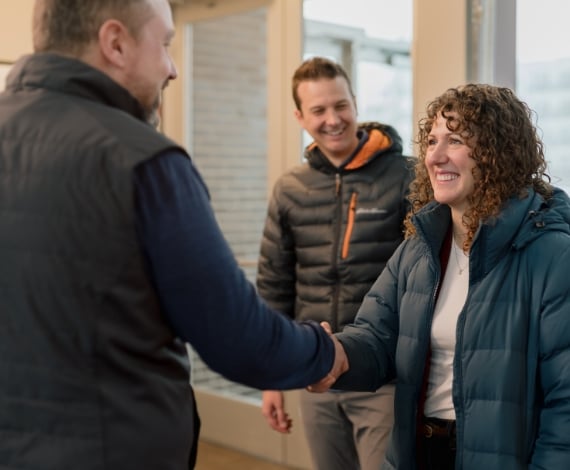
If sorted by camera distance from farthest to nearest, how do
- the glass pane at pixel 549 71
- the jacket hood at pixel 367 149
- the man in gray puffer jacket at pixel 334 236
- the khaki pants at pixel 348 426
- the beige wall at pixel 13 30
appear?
the beige wall at pixel 13 30, the glass pane at pixel 549 71, the jacket hood at pixel 367 149, the man in gray puffer jacket at pixel 334 236, the khaki pants at pixel 348 426

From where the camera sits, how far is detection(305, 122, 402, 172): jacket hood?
279 cm

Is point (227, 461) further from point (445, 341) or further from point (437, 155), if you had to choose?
point (437, 155)

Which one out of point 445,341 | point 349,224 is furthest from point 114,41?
point 349,224

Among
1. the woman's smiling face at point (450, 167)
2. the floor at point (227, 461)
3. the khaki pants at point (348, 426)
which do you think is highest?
the woman's smiling face at point (450, 167)

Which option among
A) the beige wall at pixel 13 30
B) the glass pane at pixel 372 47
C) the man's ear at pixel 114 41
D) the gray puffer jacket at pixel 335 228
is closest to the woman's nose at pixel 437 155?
the gray puffer jacket at pixel 335 228

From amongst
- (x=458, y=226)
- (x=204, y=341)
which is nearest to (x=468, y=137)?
(x=458, y=226)

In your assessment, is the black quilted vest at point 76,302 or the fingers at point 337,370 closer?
the black quilted vest at point 76,302

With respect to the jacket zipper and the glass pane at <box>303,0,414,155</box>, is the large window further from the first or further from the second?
the jacket zipper

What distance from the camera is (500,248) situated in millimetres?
1770

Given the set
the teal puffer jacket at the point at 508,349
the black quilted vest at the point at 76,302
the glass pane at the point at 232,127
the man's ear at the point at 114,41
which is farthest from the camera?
the glass pane at the point at 232,127

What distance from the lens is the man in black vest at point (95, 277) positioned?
1.25 m

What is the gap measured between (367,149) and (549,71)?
0.77 meters

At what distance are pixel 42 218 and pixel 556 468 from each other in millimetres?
1127

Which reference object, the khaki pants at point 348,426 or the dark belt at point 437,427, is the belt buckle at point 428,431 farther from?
the khaki pants at point 348,426
